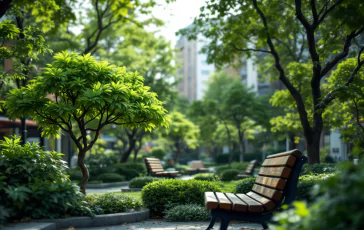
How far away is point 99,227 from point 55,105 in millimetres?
2476

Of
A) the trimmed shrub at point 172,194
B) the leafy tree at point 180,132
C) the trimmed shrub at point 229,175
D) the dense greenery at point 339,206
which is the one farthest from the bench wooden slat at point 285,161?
the leafy tree at point 180,132

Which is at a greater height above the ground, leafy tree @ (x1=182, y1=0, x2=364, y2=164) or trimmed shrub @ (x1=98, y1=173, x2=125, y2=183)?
leafy tree @ (x1=182, y1=0, x2=364, y2=164)

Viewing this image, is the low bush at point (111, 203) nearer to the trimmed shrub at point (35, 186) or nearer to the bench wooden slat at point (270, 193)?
the trimmed shrub at point (35, 186)

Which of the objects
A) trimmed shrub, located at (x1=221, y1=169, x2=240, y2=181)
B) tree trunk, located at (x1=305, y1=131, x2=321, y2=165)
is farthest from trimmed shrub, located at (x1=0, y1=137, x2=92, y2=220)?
trimmed shrub, located at (x1=221, y1=169, x2=240, y2=181)

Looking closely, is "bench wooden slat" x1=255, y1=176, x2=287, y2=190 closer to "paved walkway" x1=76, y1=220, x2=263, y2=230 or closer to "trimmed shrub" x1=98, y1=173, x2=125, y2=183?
"paved walkway" x1=76, y1=220, x2=263, y2=230

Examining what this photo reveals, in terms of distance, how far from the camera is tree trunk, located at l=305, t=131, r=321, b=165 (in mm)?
14445

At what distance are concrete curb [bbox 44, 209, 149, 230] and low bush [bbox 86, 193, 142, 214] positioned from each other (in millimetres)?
289

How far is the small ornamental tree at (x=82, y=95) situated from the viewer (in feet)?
28.9

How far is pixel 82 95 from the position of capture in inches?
359

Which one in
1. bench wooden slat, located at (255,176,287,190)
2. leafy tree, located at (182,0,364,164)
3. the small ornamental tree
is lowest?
bench wooden slat, located at (255,176,287,190)

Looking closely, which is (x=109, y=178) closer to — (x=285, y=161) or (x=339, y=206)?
(x=285, y=161)

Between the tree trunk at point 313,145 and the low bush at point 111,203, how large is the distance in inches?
271

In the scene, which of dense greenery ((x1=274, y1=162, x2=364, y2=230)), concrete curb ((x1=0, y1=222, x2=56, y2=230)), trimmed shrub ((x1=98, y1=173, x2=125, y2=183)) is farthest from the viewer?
trimmed shrub ((x1=98, y1=173, x2=125, y2=183))

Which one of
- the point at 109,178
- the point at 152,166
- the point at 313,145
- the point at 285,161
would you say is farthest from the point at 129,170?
the point at 285,161
